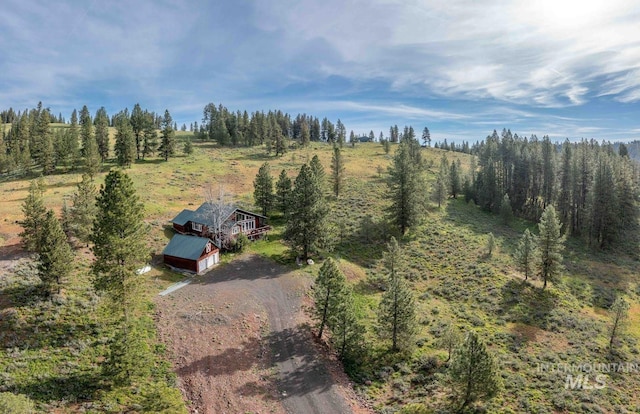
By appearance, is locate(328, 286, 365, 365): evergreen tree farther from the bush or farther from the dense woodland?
the bush

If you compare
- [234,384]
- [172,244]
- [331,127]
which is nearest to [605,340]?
[234,384]

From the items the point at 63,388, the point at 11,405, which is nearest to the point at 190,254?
the point at 63,388

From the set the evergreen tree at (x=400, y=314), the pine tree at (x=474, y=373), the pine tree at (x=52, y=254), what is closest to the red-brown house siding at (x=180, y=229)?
the pine tree at (x=52, y=254)

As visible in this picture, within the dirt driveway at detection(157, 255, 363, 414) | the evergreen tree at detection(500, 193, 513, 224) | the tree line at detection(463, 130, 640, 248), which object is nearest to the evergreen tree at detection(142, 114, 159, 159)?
the dirt driveway at detection(157, 255, 363, 414)

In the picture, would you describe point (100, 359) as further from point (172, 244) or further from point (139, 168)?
point (139, 168)

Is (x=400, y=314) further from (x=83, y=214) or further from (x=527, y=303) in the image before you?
(x=83, y=214)

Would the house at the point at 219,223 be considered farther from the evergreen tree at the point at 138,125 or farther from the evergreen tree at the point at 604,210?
the evergreen tree at the point at 604,210
